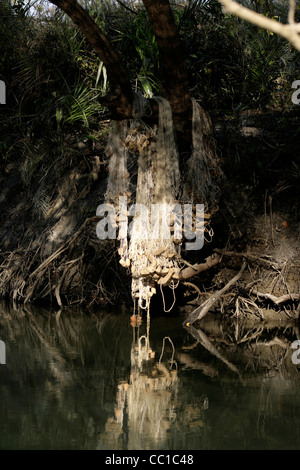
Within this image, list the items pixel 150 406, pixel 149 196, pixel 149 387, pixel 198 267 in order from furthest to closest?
pixel 198 267 < pixel 149 196 < pixel 149 387 < pixel 150 406

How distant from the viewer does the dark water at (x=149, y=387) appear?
2785 mm

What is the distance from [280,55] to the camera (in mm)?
6926

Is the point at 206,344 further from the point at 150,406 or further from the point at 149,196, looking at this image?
the point at 150,406

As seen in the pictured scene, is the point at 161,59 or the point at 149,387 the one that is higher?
the point at 161,59

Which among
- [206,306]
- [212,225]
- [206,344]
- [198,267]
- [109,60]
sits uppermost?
[109,60]

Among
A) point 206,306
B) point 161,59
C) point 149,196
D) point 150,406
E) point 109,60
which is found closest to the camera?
point 150,406

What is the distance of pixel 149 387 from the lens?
357 centimetres

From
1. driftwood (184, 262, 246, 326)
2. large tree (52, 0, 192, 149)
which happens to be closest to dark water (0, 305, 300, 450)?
driftwood (184, 262, 246, 326)

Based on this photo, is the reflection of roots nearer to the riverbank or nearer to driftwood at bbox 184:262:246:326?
driftwood at bbox 184:262:246:326

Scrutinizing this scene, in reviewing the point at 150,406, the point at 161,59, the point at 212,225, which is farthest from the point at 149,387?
the point at 212,225

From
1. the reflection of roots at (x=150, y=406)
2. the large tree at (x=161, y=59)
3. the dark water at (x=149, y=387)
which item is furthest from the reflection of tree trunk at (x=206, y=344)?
the large tree at (x=161, y=59)

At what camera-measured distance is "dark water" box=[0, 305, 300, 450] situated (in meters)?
2.79

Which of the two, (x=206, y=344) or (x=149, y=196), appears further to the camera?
(x=149, y=196)
